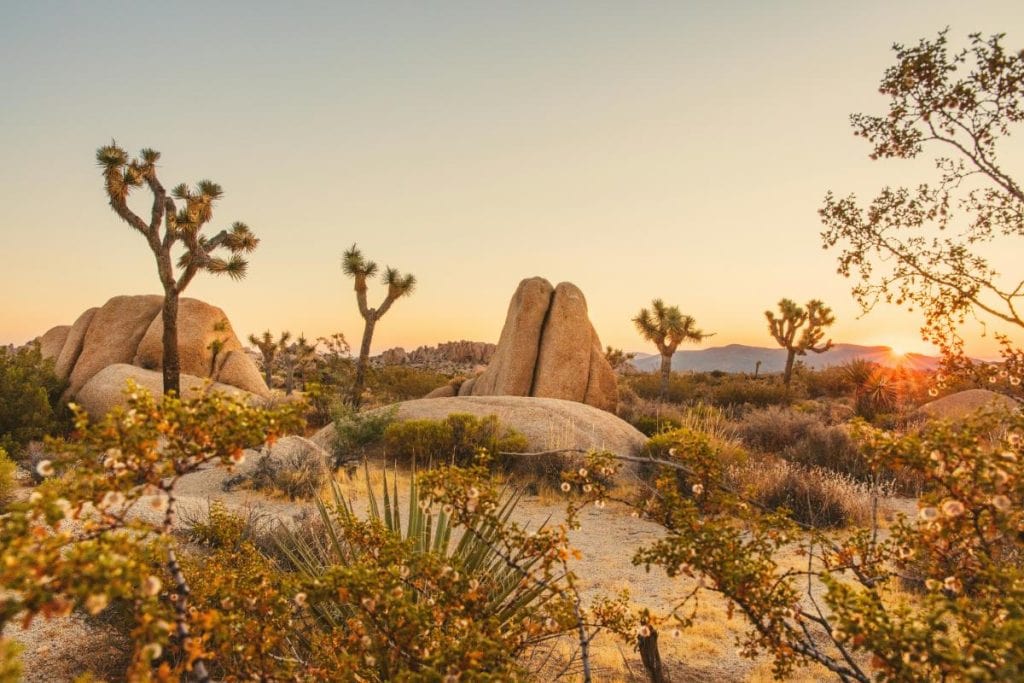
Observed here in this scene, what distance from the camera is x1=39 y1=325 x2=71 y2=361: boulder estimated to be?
73.6 feet

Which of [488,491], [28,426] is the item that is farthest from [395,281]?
[488,491]

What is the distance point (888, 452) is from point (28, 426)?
17654mm

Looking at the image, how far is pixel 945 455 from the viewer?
90.3 inches

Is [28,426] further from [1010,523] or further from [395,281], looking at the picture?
[1010,523]

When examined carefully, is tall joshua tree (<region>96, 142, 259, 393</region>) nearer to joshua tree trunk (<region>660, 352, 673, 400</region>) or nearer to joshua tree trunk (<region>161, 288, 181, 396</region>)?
joshua tree trunk (<region>161, 288, 181, 396</region>)

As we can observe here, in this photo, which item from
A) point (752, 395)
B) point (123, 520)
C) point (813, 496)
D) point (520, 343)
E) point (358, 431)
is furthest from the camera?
point (752, 395)

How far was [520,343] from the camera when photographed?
1952cm

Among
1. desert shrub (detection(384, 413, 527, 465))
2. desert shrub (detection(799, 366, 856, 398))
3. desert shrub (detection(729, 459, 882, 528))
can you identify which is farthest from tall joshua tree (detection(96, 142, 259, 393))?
desert shrub (detection(799, 366, 856, 398))

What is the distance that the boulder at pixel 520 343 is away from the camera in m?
19.3

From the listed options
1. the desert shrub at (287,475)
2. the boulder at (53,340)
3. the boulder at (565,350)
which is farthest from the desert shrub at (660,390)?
the boulder at (53,340)

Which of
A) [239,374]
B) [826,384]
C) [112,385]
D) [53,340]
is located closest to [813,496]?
[112,385]

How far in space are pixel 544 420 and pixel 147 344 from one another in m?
15.1

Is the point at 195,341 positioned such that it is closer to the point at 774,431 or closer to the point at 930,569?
the point at 774,431

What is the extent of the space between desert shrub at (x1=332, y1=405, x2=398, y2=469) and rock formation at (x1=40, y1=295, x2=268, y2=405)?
25.2 ft
